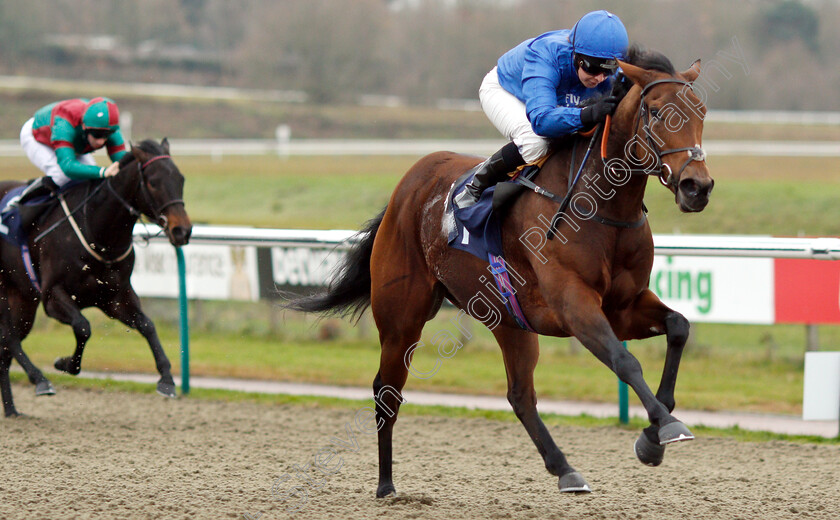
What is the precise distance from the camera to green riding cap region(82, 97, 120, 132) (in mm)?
6320

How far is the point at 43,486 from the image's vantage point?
179 inches

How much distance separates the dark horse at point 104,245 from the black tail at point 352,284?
144cm

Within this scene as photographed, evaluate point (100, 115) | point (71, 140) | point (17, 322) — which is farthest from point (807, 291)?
point (17, 322)

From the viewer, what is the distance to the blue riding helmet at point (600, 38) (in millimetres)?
3744

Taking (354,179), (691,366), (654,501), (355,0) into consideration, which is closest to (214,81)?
(355,0)

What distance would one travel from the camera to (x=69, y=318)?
243 inches

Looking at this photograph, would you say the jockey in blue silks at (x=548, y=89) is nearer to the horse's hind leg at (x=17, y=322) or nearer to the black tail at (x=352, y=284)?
the black tail at (x=352, y=284)

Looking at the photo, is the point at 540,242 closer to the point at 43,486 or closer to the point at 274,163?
the point at 43,486

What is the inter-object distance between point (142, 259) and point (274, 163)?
40.4 feet

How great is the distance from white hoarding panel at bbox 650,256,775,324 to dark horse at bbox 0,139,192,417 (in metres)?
3.70

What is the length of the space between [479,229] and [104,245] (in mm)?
3147

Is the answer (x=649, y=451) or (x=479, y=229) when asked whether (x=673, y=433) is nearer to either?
(x=649, y=451)

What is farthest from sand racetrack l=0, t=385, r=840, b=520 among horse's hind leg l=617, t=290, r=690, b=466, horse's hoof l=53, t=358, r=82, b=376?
horse's hind leg l=617, t=290, r=690, b=466

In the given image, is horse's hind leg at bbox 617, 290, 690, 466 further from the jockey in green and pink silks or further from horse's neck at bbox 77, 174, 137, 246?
the jockey in green and pink silks
